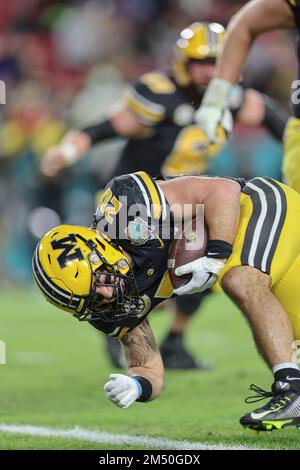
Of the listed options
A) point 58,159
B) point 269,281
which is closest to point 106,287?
point 269,281

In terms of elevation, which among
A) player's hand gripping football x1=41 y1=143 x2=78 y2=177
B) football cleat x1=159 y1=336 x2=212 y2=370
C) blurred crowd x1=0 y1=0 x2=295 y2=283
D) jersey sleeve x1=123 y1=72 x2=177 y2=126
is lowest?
blurred crowd x1=0 y1=0 x2=295 y2=283

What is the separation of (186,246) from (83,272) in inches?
19.3

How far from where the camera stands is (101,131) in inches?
255

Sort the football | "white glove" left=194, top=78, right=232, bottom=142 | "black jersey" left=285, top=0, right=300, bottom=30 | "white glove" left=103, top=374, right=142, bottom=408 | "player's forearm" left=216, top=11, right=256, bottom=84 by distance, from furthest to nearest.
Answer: "white glove" left=194, top=78, right=232, bottom=142
"player's forearm" left=216, top=11, right=256, bottom=84
"black jersey" left=285, top=0, right=300, bottom=30
the football
"white glove" left=103, top=374, right=142, bottom=408

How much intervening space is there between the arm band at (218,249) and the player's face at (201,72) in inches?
113

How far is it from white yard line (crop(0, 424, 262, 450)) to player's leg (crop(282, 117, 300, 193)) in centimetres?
143

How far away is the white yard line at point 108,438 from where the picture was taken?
364cm

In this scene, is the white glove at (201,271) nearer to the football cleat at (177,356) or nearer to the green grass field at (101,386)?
the green grass field at (101,386)

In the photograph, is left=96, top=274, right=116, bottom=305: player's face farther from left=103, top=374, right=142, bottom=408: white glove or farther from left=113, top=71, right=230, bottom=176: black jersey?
left=113, top=71, right=230, bottom=176: black jersey

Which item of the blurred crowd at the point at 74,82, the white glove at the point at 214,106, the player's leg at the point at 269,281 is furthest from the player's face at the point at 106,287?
the blurred crowd at the point at 74,82

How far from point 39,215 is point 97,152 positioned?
1020mm

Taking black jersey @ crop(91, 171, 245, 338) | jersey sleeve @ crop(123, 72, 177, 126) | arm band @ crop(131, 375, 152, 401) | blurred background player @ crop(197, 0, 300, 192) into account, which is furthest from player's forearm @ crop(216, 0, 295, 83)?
arm band @ crop(131, 375, 152, 401)

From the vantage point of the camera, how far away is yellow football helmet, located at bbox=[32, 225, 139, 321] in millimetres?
3562

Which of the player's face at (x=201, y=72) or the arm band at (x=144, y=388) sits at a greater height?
the player's face at (x=201, y=72)
